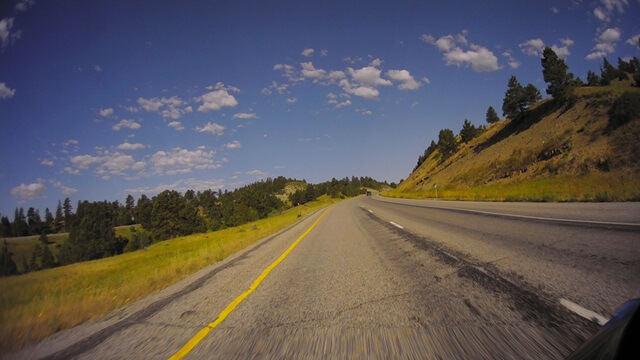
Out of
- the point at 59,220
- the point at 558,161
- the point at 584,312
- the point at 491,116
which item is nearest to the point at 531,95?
the point at 558,161

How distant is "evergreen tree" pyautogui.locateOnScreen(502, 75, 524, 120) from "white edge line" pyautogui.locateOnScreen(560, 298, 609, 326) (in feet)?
213

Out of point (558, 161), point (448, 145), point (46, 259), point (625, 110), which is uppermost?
point (448, 145)

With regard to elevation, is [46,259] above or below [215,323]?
below

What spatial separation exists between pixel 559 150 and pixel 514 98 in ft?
94.4

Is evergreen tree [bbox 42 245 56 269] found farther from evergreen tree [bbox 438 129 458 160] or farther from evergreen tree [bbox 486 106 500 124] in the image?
evergreen tree [bbox 486 106 500 124]

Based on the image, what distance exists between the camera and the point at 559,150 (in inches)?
1281

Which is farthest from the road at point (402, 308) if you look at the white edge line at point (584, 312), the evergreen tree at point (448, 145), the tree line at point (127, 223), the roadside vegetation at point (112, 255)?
the evergreen tree at point (448, 145)

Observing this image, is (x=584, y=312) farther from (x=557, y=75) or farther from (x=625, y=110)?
(x=557, y=75)

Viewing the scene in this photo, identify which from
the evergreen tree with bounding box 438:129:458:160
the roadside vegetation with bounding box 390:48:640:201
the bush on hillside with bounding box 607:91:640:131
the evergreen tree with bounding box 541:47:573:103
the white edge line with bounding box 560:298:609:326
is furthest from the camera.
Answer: the evergreen tree with bounding box 438:129:458:160

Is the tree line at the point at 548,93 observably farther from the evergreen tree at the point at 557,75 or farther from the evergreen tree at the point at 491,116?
the evergreen tree at the point at 491,116

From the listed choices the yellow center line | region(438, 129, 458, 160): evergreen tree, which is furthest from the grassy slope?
region(438, 129, 458, 160): evergreen tree

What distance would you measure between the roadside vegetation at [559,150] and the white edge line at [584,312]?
45.7 ft

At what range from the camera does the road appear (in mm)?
2863

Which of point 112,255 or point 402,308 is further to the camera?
point 112,255
